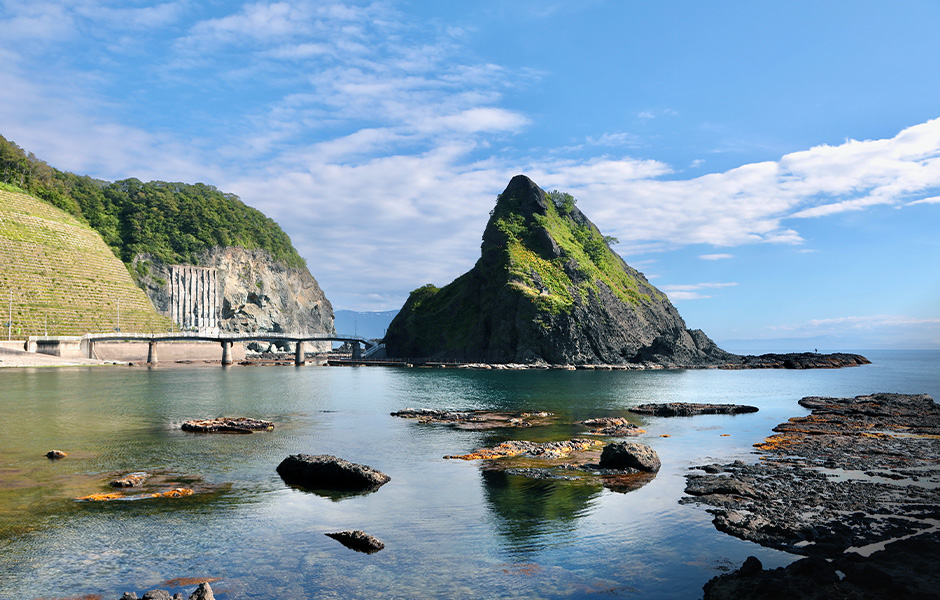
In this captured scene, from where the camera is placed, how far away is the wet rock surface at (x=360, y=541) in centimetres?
1892

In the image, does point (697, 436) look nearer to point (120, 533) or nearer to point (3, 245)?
point (120, 533)

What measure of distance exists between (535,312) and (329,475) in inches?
5219

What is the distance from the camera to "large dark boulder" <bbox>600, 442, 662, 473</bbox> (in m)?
30.9

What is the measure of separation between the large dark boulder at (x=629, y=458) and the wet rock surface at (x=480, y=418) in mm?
18217

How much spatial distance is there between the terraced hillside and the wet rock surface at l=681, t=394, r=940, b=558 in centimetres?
14161

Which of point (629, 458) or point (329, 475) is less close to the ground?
point (329, 475)

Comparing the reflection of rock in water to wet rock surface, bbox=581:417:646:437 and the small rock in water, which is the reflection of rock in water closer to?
the small rock in water

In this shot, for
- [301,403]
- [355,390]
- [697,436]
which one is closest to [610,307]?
[355,390]

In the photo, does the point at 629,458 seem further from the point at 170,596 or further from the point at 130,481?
the point at 130,481

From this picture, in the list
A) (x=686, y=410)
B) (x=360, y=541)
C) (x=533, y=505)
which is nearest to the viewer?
(x=360, y=541)

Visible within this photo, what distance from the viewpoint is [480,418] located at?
2146 inches

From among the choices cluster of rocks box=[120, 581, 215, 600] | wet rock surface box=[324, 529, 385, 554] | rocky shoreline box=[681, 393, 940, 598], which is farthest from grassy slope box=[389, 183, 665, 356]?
cluster of rocks box=[120, 581, 215, 600]

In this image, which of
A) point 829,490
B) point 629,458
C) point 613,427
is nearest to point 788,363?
point 613,427

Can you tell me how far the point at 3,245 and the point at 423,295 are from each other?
10878 centimetres
